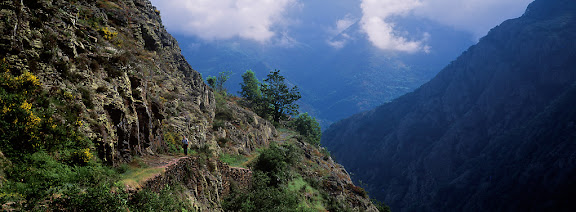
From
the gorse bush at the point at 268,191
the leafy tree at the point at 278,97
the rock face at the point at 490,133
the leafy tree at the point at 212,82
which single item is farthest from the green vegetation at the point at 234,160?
the rock face at the point at 490,133

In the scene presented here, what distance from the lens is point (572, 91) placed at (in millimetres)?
105125

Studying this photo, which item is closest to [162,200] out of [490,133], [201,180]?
[201,180]

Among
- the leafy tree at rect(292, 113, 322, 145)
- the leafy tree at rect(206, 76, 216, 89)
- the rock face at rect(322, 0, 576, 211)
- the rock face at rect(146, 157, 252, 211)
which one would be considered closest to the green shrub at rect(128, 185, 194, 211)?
the rock face at rect(146, 157, 252, 211)

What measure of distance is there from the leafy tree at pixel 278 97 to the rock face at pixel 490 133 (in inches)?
3300

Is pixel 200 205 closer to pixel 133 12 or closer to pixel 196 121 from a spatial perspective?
A: pixel 196 121

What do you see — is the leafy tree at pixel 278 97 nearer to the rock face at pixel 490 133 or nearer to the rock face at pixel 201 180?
the rock face at pixel 201 180

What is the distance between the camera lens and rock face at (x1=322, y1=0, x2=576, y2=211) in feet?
299

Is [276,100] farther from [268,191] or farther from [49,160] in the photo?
[49,160]

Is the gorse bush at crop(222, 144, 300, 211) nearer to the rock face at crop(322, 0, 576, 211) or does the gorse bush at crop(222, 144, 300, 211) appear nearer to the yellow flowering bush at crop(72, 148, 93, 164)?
the yellow flowering bush at crop(72, 148, 93, 164)

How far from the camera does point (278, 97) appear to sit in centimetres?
5428

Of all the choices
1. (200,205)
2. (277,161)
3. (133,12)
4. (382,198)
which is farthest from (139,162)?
(382,198)

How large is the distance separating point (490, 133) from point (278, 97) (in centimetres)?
12454

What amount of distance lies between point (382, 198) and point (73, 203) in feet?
480

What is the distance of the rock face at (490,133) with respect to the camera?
91.0 m
